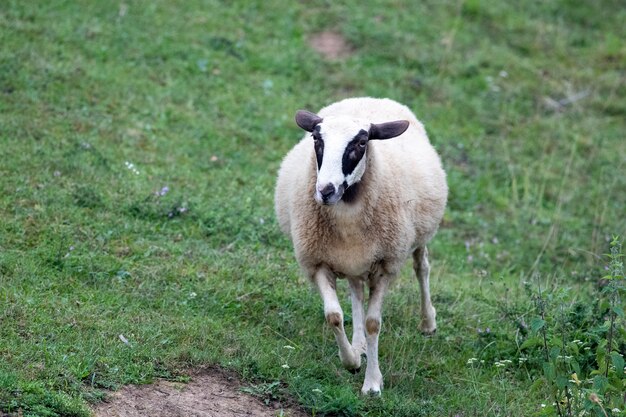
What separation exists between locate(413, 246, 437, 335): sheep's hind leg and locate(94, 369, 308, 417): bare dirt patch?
6.03ft

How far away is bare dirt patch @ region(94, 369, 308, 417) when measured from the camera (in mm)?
5609

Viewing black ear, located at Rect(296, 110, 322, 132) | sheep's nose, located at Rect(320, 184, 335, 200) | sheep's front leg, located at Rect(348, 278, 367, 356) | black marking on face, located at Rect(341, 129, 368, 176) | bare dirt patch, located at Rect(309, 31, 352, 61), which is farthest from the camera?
bare dirt patch, located at Rect(309, 31, 352, 61)

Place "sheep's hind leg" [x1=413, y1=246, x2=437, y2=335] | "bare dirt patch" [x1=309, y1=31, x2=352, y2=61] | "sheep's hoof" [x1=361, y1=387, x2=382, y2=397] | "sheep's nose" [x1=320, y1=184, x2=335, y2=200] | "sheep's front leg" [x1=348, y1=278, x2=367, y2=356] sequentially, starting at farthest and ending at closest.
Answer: "bare dirt patch" [x1=309, y1=31, x2=352, y2=61], "sheep's hind leg" [x1=413, y1=246, x2=437, y2=335], "sheep's front leg" [x1=348, y1=278, x2=367, y2=356], "sheep's hoof" [x1=361, y1=387, x2=382, y2=397], "sheep's nose" [x1=320, y1=184, x2=335, y2=200]

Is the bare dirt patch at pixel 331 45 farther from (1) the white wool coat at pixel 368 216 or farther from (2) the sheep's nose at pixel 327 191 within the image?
(2) the sheep's nose at pixel 327 191

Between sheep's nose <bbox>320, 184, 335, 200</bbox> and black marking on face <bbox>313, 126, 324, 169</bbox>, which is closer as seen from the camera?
sheep's nose <bbox>320, 184, 335, 200</bbox>

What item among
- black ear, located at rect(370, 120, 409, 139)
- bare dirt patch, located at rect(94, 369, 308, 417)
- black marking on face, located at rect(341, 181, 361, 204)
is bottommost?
bare dirt patch, located at rect(94, 369, 308, 417)

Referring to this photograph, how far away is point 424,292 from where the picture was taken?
7520 mm

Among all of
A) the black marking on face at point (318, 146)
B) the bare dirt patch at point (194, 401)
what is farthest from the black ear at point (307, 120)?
the bare dirt patch at point (194, 401)

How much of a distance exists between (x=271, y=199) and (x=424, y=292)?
2296mm

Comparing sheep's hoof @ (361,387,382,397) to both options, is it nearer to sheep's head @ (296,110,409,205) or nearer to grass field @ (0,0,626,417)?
grass field @ (0,0,626,417)

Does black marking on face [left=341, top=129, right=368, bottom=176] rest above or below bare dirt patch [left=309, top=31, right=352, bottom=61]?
above

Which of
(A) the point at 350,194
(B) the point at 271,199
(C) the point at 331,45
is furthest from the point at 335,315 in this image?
(C) the point at 331,45

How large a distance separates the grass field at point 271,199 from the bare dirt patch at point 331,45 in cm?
12

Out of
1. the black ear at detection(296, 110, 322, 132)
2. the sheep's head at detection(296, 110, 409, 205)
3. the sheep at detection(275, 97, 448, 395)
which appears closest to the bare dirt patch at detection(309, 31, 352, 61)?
the sheep at detection(275, 97, 448, 395)
